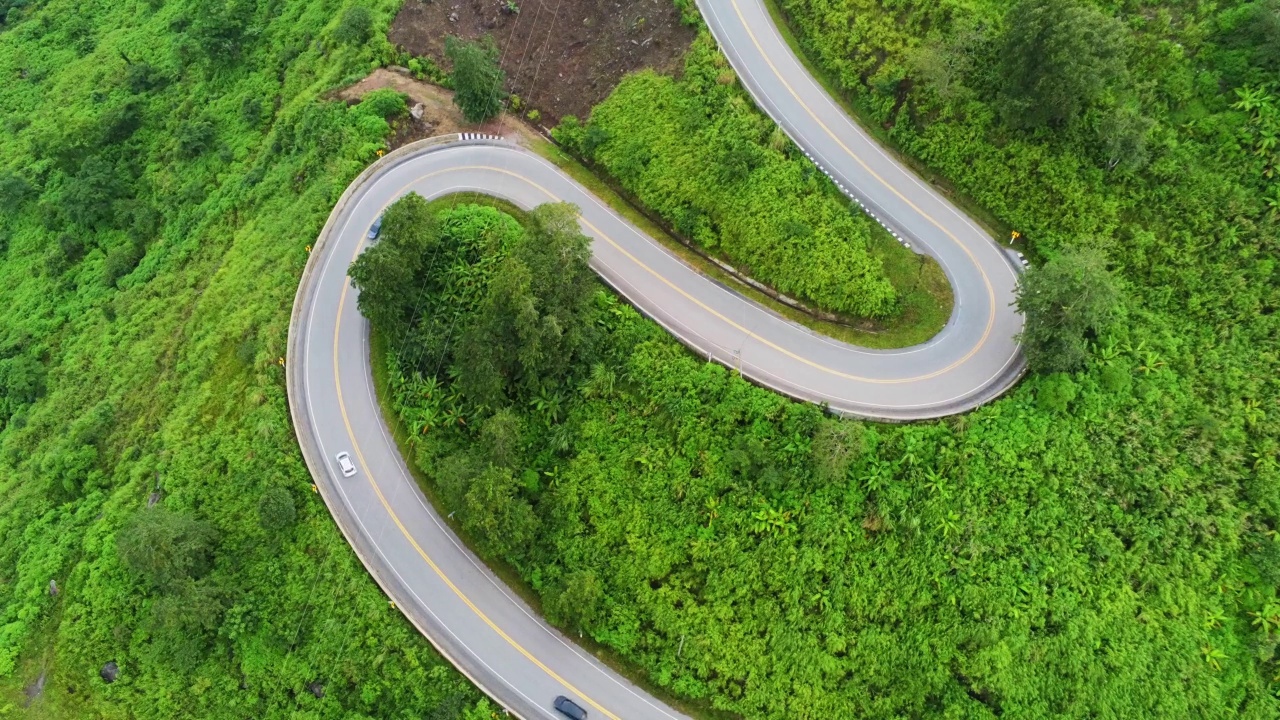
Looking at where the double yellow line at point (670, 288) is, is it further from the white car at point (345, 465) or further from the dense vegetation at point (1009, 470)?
the dense vegetation at point (1009, 470)

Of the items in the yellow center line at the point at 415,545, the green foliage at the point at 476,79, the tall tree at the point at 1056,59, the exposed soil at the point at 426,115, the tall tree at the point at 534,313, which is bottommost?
the yellow center line at the point at 415,545

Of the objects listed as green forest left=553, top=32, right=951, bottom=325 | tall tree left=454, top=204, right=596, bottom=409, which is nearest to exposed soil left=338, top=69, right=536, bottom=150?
green forest left=553, top=32, right=951, bottom=325

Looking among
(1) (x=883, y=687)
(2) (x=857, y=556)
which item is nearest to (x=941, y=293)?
(2) (x=857, y=556)

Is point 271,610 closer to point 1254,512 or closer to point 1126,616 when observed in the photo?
point 1126,616

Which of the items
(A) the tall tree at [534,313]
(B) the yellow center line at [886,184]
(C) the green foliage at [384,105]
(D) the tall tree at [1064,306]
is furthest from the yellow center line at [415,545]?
(D) the tall tree at [1064,306]

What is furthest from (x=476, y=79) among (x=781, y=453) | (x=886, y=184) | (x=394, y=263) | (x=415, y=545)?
(x=781, y=453)

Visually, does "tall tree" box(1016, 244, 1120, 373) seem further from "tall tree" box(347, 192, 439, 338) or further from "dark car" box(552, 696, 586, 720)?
"tall tree" box(347, 192, 439, 338)
